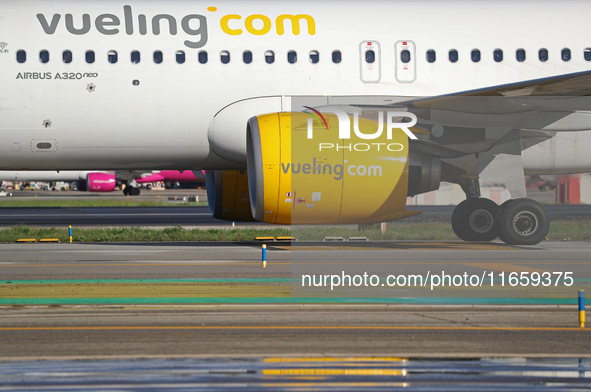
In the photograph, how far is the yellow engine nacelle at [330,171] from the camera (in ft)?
45.7

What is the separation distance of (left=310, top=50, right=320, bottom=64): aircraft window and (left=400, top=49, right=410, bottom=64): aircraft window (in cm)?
192

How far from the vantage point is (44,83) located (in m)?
17.7

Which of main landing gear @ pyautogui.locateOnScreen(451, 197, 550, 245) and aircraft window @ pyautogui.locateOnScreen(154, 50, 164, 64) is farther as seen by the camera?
aircraft window @ pyautogui.locateOnScreen(154, 50, 164, 64)

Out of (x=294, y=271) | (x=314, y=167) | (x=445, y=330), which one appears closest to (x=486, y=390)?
(x=445, y=330)

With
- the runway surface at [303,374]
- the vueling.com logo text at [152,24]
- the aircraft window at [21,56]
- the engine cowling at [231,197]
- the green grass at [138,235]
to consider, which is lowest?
the runway surface at [303,374]

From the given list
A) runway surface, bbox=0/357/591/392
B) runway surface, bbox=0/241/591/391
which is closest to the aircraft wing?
runway surface, bbox=0/241/591/391

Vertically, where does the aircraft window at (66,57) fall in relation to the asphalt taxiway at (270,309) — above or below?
above

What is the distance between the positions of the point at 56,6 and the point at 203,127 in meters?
4.22

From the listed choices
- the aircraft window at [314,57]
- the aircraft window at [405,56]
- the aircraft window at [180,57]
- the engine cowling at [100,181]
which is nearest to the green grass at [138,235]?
the aircraft window at [180,57]

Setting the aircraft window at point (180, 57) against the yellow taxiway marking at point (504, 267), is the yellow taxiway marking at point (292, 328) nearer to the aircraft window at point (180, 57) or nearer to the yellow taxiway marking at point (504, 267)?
the yellow taxiway marking at point (504, 267)

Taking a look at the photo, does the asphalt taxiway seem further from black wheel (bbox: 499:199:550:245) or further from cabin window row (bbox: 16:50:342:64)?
cabin window row (bbox: 16:50:342:64)

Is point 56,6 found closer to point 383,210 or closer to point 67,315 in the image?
point 383,210

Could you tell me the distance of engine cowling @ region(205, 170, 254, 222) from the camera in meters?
19.4

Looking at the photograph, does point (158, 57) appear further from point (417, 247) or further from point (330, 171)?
point (417, 247)
